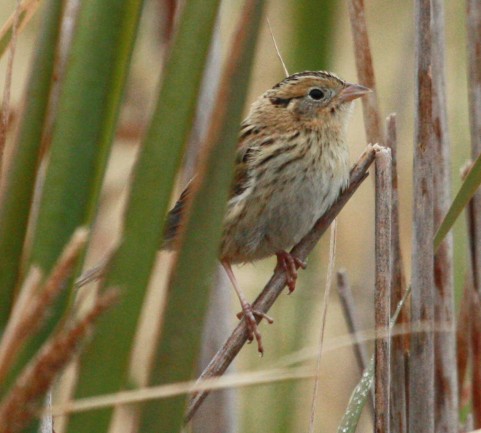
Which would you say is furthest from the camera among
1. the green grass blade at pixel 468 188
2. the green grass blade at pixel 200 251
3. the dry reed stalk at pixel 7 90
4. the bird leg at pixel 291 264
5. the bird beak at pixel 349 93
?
the bird beak at pixel 349 93

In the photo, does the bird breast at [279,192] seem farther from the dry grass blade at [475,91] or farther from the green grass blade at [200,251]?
the green grass blade at [200,251]

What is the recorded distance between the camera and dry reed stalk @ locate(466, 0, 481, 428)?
216 centimetres

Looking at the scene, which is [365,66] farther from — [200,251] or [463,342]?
[200,251]

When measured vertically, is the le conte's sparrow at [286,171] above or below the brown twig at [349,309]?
above

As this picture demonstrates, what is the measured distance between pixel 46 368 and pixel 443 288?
1.40 m

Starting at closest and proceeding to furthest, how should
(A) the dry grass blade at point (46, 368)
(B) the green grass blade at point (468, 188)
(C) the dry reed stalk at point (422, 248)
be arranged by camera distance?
(A) the dry grass blade at point (46, 368) < (B) the green grass blade at point (468, 188) < (C) the dry reed stalk at point (422, 248)

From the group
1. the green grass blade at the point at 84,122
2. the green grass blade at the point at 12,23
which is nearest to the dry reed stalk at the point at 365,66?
the green grass blade at the point at 12,23

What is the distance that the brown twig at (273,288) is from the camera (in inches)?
71.7

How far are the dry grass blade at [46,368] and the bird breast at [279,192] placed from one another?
1.69m

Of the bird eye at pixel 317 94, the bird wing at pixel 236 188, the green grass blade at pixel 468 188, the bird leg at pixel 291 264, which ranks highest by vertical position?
the bird eye at pixel 317 94

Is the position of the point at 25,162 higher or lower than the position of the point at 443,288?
higher

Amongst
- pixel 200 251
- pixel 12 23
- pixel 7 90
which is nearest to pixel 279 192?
pixel 12 23

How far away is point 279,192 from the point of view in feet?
8.80

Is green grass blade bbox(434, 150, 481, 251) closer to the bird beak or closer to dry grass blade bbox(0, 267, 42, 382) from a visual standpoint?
dry grass blade bbox(0, 267, 42, 382)
